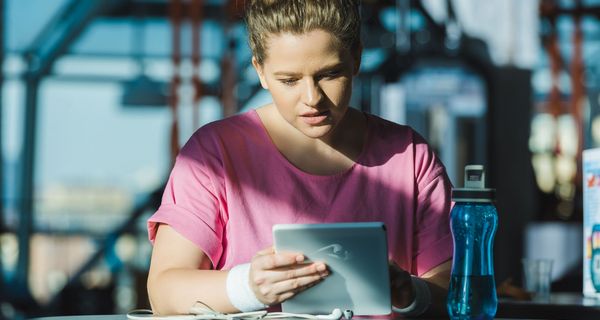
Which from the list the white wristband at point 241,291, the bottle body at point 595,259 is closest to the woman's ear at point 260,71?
the white wristband at point 241,291

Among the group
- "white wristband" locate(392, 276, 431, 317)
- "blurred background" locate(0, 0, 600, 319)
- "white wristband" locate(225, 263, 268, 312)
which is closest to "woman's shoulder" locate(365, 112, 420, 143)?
"white wristband" locate(392, 276, 431, 317)

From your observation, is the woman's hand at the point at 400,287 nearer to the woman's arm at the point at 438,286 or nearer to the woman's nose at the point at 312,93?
the woman's arm at the point at 438,286

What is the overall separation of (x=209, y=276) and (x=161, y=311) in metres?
0.14

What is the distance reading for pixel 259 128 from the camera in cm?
205

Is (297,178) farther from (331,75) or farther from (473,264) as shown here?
(473,264)

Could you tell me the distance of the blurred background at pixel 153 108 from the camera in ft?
25.5

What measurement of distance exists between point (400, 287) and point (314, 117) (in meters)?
0.35

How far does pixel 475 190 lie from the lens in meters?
1.61

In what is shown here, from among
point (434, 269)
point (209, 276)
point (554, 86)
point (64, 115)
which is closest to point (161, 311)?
point (209, 276)

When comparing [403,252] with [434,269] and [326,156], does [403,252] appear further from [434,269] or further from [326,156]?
[326,156]

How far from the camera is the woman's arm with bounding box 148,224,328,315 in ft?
5.11

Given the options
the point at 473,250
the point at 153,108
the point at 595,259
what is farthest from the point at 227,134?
the point at 153,108

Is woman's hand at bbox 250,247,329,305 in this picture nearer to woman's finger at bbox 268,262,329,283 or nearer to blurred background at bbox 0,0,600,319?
woman's finger at bbox 268,262,329,283

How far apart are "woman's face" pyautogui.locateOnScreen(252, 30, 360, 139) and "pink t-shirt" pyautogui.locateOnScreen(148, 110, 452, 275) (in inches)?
6.9
